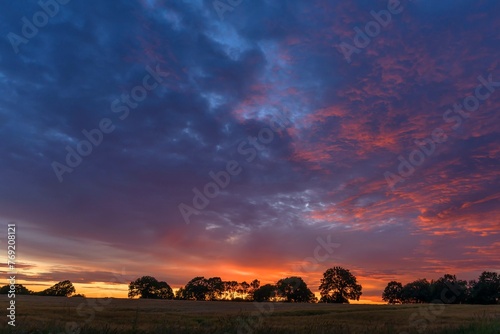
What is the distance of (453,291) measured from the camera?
334 feet

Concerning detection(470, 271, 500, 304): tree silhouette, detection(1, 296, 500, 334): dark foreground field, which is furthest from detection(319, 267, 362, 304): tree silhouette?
detection(1, 296, 500, 334): dark foreground field

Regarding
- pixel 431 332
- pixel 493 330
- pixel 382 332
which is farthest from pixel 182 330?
pixel 493 330

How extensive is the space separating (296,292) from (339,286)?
11.7 metres

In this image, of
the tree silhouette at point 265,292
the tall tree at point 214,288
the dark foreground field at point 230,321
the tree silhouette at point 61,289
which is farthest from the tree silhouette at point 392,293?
the tree silhouette at point 61,289

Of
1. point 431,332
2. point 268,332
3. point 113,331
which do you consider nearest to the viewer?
point 113,331

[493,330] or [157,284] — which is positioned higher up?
[157,284]

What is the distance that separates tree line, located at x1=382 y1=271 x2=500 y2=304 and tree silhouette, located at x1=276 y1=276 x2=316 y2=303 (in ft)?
84.4

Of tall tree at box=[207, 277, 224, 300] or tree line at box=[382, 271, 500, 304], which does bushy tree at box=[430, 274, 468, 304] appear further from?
tall tree at box=[207, 277, 224, 300]

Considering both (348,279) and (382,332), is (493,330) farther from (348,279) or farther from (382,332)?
(348,279)

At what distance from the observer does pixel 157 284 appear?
105125 millimetres

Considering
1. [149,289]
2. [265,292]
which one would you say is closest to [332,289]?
[265,292]

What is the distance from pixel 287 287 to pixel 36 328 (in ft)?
340

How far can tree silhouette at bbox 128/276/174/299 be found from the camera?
337 feet

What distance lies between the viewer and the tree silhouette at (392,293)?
114 meters
